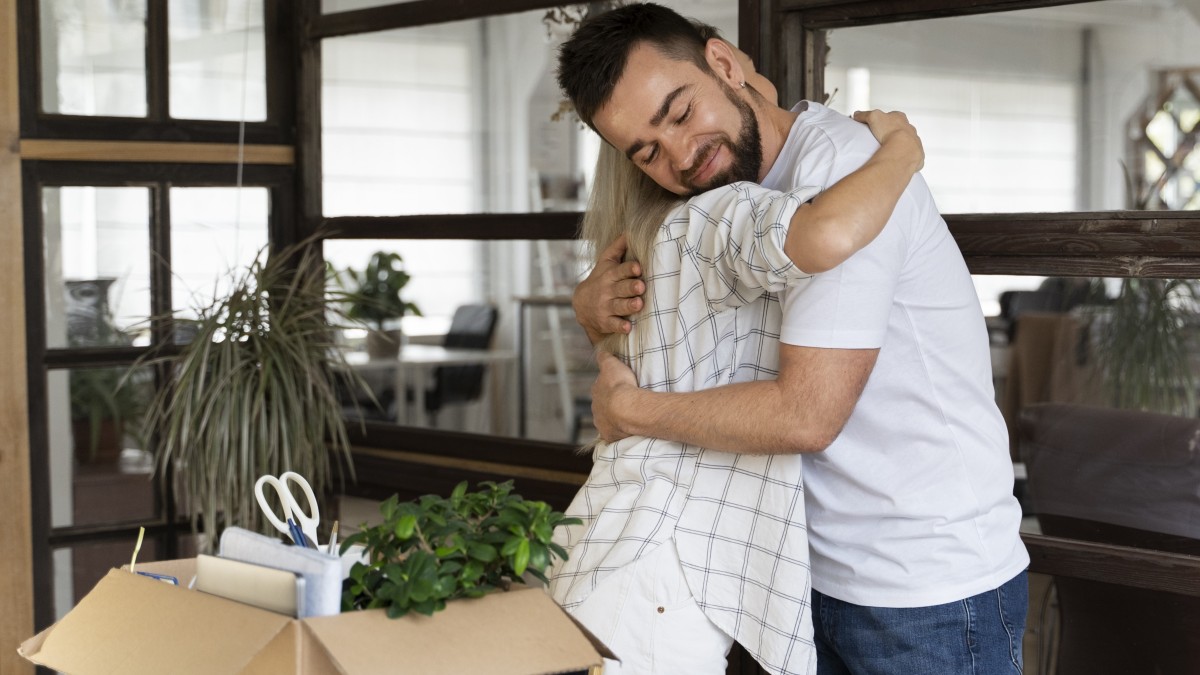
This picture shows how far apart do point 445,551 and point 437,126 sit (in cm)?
217

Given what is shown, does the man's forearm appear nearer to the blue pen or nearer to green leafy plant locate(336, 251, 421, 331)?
the blue pen

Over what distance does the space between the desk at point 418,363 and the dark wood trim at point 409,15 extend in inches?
30.9

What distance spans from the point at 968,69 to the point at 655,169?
2.64 ft

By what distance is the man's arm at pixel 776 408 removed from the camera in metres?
1.40

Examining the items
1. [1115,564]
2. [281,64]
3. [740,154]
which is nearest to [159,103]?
[281,64]

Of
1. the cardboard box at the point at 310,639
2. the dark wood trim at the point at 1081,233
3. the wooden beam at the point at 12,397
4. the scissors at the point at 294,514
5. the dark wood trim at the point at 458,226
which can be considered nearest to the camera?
the cardboard box at the point at 310,639

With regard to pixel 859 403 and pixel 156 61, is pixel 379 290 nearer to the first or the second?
pixel 156 61

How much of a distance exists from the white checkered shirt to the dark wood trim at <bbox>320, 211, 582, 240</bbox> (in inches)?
38.0

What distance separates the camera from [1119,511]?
1995 mm

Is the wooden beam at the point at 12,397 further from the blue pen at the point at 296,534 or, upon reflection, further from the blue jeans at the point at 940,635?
the blue jeans at the point at 940,635

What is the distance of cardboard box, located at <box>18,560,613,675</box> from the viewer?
1.06 metres

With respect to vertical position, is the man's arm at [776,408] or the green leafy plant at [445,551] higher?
the man's arm at [776,408]

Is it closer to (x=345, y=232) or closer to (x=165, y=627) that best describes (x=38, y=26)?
(x=345, y=232)

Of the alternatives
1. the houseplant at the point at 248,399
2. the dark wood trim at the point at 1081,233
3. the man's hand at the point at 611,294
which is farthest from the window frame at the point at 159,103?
the dark wood trim at the point at 1081,233
